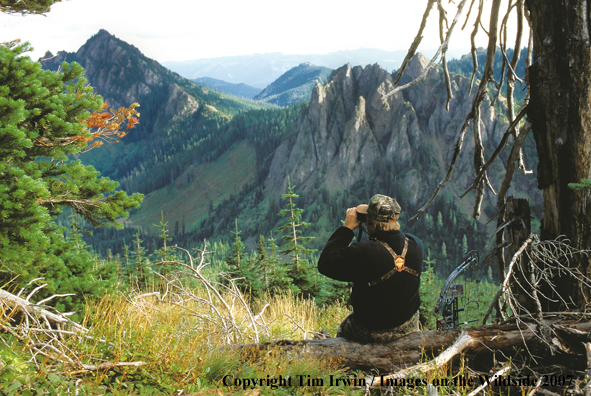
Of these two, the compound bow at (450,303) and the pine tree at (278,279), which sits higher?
the compound bow at (450,303)

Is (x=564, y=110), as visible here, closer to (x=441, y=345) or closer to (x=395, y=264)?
(x=395, y=264)

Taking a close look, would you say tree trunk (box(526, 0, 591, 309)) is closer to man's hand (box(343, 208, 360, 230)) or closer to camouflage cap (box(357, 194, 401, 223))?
camouflage cap (box(357, 194, 401, 223))

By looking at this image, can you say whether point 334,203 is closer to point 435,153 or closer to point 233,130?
point 435,153

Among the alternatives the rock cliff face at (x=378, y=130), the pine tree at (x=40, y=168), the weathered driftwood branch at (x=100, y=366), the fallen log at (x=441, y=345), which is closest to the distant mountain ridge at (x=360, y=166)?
the rock cliff face at (x=378, y=130)

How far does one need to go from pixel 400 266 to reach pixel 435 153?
11759cm

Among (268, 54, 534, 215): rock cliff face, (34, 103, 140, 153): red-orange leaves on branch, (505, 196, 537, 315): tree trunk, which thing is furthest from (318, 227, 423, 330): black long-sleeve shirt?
(268, 54, 534, 215): rock cliff face

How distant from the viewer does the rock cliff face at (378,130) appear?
108 m

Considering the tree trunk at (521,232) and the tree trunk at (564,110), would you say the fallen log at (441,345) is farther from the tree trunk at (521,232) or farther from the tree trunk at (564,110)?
the tree trunk at (564,110)

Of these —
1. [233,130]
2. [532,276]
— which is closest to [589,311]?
[532,276]

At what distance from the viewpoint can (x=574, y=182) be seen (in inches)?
127

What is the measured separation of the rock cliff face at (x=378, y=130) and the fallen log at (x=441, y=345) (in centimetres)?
10833

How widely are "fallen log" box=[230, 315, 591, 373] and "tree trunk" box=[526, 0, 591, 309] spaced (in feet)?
1.65

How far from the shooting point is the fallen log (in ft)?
10.1

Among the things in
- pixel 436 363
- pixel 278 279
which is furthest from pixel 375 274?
pixel 278 279
